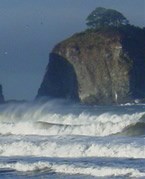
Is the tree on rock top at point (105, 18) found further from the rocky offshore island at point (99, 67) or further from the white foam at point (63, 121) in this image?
the white foam at point (63, 121)

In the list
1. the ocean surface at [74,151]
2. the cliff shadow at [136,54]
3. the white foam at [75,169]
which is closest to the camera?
the white foam at [75,169]

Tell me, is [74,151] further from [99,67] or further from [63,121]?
[99,67]

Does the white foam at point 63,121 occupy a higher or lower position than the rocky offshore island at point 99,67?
higher

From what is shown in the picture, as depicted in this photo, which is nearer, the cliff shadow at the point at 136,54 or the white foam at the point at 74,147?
the white foam at the point at 74,147

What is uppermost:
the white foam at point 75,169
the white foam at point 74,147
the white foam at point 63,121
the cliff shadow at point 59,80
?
the white foam at point 75,169

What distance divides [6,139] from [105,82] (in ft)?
181

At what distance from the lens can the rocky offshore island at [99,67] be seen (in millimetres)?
93062

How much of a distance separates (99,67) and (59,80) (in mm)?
4920

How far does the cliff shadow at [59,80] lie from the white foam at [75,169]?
63.7 metres

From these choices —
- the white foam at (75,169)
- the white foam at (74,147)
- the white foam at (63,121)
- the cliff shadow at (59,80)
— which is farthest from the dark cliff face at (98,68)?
the white foam at (75,169)

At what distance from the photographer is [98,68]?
99.8 m

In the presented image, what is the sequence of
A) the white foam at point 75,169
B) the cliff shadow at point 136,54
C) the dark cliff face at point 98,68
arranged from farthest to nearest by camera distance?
the cliff shadow at point 136,54 → the dark cliff face at point 98,68 → the white foam at point 75,169

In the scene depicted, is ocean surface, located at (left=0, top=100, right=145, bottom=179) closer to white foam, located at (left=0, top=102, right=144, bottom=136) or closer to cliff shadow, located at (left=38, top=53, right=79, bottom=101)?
white foam, located at (left=0, top=102, right=144, bottom=136)

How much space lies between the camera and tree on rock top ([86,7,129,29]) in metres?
123
